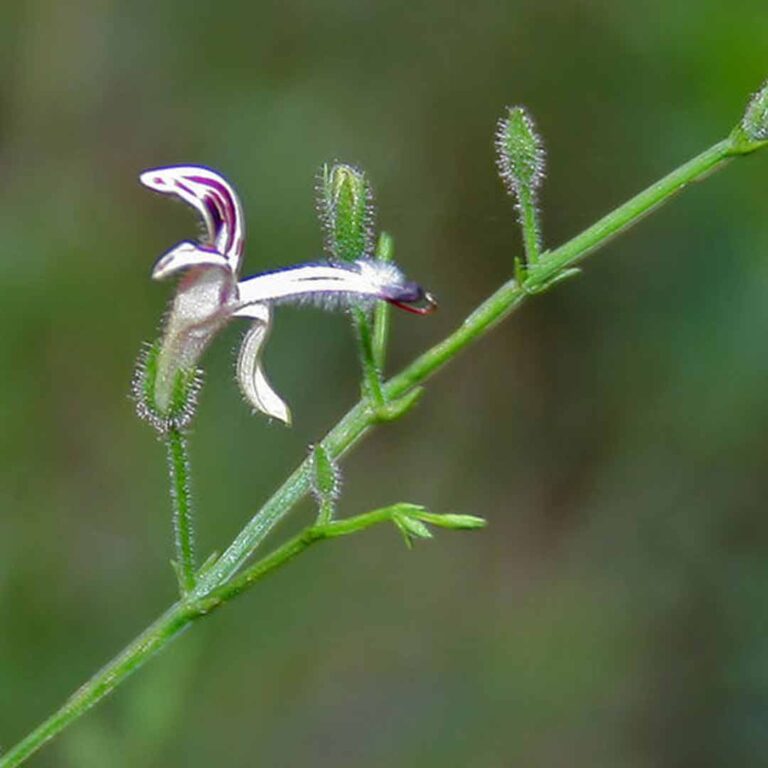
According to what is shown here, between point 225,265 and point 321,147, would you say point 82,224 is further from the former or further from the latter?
point 225,265

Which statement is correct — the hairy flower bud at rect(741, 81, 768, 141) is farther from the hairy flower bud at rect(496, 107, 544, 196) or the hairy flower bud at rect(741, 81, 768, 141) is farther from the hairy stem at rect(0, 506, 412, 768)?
the hairy stem at rect(0, 506, 412, 768)

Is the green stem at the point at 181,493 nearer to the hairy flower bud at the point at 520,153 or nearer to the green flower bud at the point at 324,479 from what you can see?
the green flower bud at the point at 324,479

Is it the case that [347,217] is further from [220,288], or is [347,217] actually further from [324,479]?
[324,479]

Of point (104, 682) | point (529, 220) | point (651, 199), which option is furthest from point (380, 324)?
point (104, 682)

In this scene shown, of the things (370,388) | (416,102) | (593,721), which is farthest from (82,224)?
(370,388)

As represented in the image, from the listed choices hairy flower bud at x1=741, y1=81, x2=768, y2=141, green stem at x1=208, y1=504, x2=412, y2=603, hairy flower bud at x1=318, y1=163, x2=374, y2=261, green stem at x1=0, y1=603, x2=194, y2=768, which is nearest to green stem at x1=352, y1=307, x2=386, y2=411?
hairy flower bud at x1=318, y1=163, x2=374, y2=261
